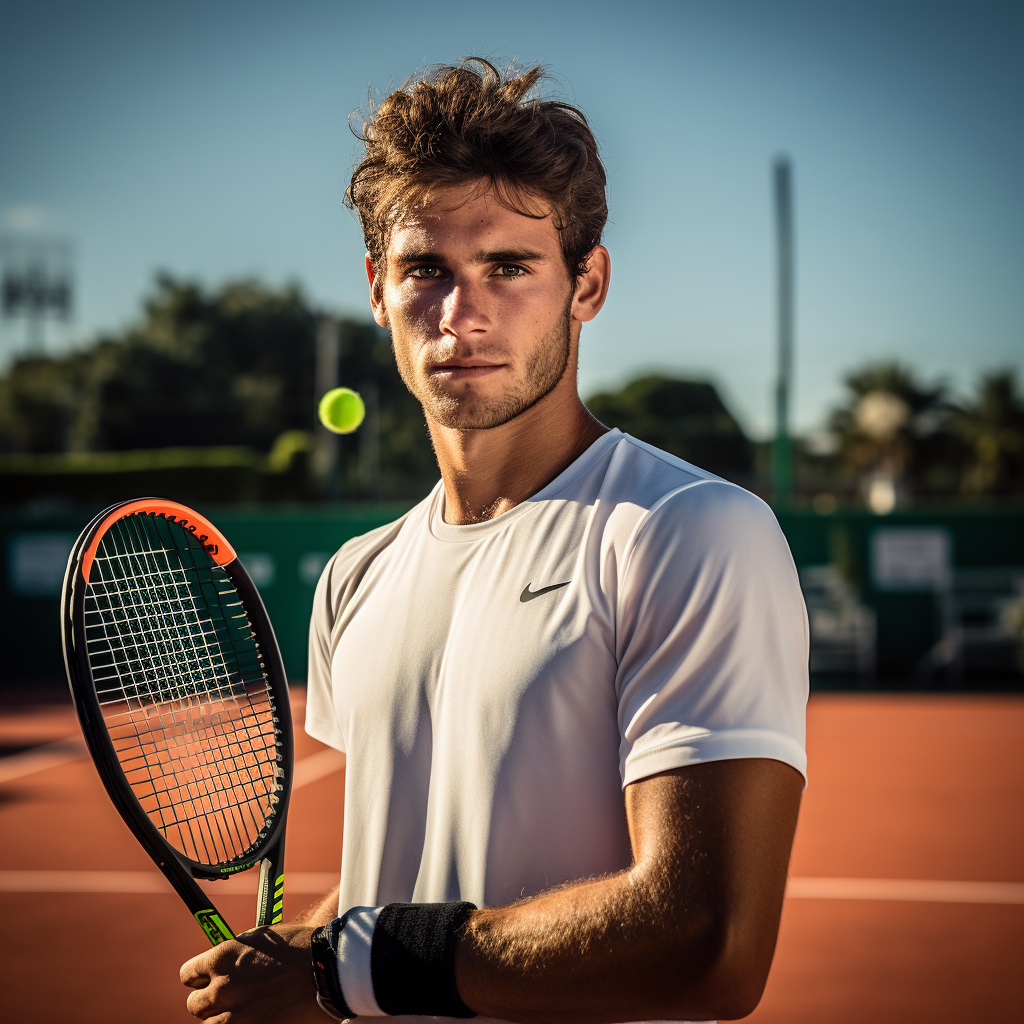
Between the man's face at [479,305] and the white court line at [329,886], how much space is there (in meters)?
4.55

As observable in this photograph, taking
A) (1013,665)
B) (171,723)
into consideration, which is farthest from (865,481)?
(171,723)

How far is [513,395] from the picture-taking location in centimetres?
166

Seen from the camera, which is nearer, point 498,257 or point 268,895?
point 498,257

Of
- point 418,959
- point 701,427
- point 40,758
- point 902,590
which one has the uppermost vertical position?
point 701,427

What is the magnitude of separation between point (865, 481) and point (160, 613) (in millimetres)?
27182

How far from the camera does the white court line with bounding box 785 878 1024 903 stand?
5789mm

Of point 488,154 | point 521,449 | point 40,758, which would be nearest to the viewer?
point 488,154

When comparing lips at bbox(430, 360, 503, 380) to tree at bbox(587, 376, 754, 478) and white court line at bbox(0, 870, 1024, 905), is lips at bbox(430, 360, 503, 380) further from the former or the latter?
tree at bbox(587, 376, 754, 478)

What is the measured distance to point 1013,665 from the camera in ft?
44.2

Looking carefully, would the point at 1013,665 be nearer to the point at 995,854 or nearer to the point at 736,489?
the point at 995,854

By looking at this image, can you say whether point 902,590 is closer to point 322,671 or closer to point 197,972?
point 322,671

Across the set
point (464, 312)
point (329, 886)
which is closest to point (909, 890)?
point (329, 886)

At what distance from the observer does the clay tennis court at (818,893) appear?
4.67 meters

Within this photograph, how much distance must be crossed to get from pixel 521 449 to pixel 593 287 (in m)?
0.27
